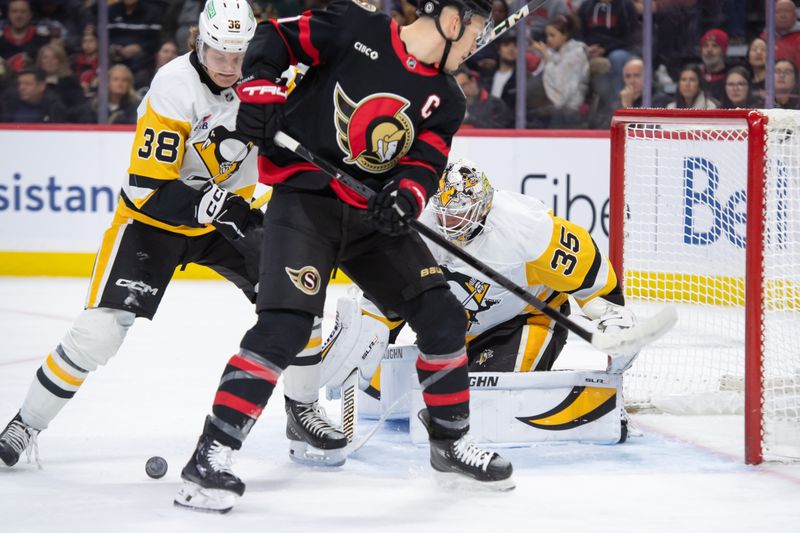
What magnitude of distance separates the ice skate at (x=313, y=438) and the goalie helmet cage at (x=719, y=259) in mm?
981

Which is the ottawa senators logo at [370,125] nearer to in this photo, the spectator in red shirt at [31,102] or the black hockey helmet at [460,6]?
the black hockey helmet at [460,6]

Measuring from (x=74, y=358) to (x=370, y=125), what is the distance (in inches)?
34.9

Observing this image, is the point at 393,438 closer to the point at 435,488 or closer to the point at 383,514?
the point at 435,488

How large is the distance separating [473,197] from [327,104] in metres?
0.71

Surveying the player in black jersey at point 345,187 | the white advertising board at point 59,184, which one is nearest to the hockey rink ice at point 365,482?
the player in black jersey at point 345,187

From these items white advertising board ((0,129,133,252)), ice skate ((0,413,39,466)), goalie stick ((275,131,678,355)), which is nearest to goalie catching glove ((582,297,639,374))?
goalie stick ((275,131,678,355))

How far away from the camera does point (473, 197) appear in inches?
126

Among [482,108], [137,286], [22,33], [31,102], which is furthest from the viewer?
[22,33]

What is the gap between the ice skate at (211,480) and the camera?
8.12 feet

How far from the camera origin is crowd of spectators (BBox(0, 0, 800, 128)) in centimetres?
652

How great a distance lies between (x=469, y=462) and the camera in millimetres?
2744

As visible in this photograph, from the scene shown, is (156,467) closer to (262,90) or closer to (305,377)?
(305,377)

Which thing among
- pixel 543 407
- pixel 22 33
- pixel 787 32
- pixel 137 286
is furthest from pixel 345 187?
pixel 22 33

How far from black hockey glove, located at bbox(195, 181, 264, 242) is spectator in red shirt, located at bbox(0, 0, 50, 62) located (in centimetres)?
468
